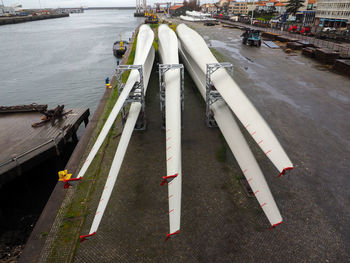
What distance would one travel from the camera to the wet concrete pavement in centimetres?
890

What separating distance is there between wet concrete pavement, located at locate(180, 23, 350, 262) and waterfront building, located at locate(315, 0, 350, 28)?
54709 millimetres

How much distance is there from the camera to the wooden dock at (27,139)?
12.8 meters

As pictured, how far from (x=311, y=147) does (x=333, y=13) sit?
82838 mm

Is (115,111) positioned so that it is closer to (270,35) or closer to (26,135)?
(26,135)

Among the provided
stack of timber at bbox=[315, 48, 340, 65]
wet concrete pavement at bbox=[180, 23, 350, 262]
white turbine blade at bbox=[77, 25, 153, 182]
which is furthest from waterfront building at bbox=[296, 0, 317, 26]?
white turbine blade at bbox=[77, 25, 153, 182]

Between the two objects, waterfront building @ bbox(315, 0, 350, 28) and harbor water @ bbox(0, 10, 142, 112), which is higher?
waterfront building @ bbox(315, 0, 350, 28)

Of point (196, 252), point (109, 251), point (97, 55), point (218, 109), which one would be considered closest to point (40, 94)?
point (97, 55)

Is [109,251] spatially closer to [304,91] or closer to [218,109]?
[218,109]

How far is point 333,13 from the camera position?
72.4 metres

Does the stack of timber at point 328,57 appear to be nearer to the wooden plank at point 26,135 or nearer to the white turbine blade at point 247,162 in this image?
the white turbine blade at point 247,162

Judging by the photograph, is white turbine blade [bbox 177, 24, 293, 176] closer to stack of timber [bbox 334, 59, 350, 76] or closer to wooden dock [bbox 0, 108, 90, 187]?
wooden dock [bbox 0, 108, 90, 187]

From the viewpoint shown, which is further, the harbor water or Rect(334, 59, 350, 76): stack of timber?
the harbor water

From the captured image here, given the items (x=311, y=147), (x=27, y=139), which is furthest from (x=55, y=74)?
(x=311, y=147)

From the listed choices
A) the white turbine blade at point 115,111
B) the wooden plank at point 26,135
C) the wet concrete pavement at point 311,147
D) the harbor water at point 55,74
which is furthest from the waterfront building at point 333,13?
the wooden plank at point 26,135
